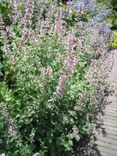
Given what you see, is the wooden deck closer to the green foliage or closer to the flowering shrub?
the flowering shrub

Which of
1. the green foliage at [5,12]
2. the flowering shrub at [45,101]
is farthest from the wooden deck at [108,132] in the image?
the green foliage at [5,12]

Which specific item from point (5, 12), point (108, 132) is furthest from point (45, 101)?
point (5, 12)

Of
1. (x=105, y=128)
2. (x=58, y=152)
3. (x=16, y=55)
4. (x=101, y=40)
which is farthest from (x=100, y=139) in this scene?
(x=101, y=40)

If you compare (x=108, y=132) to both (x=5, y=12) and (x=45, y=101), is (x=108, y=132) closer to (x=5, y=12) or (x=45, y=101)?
(x=45, y=101)

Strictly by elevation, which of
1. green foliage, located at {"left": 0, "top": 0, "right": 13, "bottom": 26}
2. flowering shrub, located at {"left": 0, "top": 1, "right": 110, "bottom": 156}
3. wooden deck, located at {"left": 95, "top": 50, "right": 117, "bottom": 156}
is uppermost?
green foliage, located at {"left": 0, "top": 0, "right": 13, "bottom": 26}

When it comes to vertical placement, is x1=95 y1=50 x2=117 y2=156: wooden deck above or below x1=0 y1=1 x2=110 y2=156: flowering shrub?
below

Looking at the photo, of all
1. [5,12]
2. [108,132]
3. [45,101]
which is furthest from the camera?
[5,12]

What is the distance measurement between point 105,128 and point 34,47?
2.01 m

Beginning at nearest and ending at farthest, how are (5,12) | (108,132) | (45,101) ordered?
(45,101), (108,132), (5,12)

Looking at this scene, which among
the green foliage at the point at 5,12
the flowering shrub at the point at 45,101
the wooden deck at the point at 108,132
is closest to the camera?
the flowering shrub at the point at 45,101

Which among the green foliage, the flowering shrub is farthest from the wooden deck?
the green foliage

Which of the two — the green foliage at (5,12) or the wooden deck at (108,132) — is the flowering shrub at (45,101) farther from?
the green foliage at (5,12)

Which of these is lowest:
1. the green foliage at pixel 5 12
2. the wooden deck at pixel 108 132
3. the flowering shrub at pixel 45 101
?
the wooden deck at pixel 108 132

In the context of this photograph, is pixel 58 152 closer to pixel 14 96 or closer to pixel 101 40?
pixel 14 96
